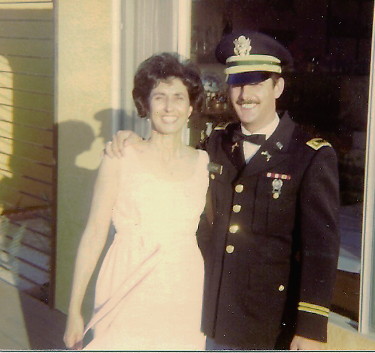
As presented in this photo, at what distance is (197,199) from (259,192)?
10.8 inches

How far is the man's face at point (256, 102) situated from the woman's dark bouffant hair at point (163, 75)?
23cm

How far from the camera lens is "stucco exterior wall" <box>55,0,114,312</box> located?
4.21m

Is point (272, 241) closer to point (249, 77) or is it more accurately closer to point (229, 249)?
point (229, 249)

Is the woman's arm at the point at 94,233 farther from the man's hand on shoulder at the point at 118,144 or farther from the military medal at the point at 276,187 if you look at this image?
the military medal at the point at 276,187

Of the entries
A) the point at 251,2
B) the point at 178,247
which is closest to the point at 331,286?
the point at 178,247

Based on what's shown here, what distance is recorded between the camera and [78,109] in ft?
14.6

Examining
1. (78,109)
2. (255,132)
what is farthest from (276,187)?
(78,109)

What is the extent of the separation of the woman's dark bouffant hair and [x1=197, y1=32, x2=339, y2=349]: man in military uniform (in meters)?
0.16

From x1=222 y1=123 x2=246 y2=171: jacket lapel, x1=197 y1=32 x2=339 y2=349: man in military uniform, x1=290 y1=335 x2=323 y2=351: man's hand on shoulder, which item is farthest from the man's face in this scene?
x1=290 y1=335 x2=323 y2=351: man's hand on shoulder

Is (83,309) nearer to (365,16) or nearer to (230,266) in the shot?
(230,266)

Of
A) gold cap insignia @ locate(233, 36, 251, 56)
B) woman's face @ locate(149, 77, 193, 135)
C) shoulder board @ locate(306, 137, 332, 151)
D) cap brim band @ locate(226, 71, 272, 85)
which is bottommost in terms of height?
shoulder board @ locate(306, 137, 332, 151)

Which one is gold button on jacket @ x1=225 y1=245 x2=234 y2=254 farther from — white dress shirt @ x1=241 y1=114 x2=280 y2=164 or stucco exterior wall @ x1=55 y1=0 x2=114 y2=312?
stucco exterior wall @ x1=55 y1=0 x2=114 y2=312

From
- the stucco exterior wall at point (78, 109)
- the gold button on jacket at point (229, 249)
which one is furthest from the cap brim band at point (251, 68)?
the stucco exterior wall at point (78, 109)

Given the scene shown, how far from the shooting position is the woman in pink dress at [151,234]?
2.58 metres
